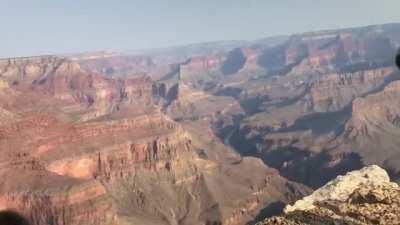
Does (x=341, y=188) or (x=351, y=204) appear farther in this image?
(x=341, y=188)

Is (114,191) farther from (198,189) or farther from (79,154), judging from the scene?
(198,189)

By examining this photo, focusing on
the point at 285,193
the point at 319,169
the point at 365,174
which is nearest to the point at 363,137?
the point at 319,169

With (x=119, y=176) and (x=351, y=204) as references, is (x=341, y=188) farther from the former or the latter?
(x=119, y=176)

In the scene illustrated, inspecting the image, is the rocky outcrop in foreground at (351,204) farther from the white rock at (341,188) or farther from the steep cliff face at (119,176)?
the steep cliff face at (119,176)

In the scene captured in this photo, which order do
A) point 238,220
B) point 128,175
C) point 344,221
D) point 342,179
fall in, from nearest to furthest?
point 344,221
point 342,179
point 238,220
point 128,175

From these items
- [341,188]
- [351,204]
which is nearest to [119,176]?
[341,188]

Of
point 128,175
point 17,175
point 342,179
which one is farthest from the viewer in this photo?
point 128,175

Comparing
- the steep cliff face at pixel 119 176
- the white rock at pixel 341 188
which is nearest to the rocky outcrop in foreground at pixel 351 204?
the white rock at pixel 341 188

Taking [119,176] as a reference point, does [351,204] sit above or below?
above
